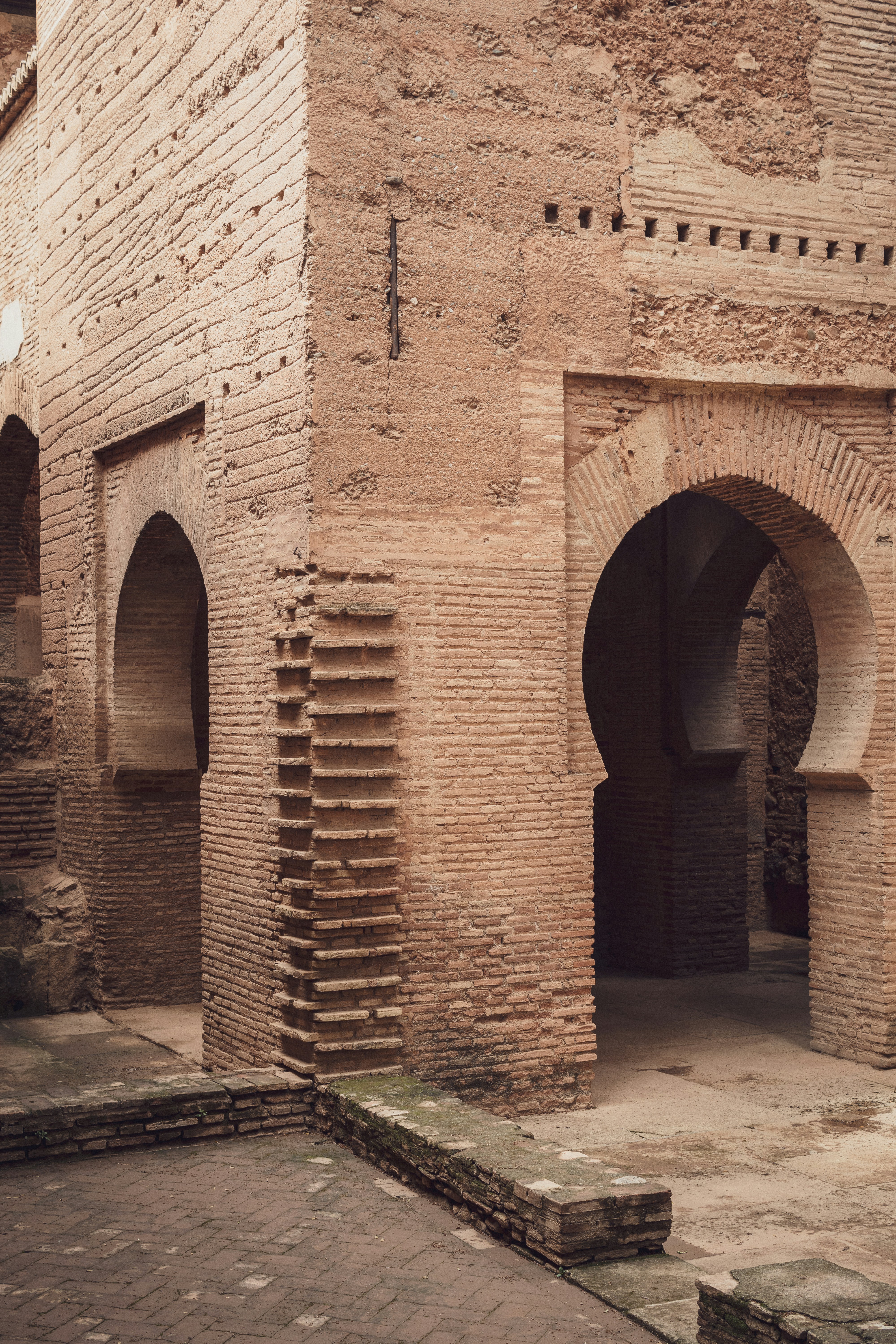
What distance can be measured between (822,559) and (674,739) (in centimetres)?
278

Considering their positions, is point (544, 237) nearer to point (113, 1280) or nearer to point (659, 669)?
point (659, 669)

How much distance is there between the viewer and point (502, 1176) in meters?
5.30

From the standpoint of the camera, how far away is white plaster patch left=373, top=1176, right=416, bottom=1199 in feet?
19.0

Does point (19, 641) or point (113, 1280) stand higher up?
point (19, 641)

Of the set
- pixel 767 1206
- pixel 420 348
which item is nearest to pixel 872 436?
pixel 420 348

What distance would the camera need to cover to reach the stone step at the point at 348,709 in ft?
22.8

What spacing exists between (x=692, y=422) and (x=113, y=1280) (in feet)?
17.6

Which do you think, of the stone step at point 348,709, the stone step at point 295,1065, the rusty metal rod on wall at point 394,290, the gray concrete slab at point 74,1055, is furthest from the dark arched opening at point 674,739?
the stone step at point 295,1065

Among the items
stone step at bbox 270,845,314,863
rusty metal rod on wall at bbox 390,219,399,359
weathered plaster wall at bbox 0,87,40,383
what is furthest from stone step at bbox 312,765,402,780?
weathered plaster wall at bbox 0,87,40,383

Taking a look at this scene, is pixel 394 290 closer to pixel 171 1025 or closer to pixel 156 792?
pixel 156 792

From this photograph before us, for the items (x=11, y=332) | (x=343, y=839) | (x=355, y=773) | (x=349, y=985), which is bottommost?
(x=349, y=985)

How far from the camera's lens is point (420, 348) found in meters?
7.24

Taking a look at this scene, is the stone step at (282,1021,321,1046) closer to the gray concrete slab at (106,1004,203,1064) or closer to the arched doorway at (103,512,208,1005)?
the gray concrete slab at (106,1004,203,1064)

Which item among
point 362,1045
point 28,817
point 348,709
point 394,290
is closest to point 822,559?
point 394,290
